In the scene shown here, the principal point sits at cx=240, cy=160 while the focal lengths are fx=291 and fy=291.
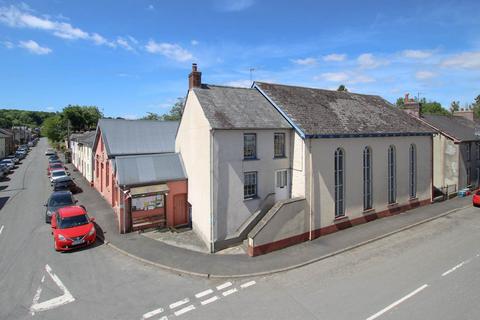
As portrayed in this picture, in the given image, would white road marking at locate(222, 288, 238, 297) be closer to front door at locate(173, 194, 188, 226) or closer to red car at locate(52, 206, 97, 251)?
front door at locate(173, 194, 188, 226)

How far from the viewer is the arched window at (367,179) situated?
65.1ft

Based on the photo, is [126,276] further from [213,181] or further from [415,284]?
[415,284]

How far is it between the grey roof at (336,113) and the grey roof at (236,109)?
740 mm

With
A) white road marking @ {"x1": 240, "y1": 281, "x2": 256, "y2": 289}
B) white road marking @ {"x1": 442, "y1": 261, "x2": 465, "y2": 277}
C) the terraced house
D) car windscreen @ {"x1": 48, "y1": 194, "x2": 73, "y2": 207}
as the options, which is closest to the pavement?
white road marking @ {"x1": 240, "y1": 281, "x2": 256, "y2": 289}

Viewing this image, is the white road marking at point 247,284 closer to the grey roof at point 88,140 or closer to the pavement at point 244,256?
the pavement at point 244,256

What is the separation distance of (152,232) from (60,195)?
8.54 metres

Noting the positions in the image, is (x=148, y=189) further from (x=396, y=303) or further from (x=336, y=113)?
(x=396, y=303)

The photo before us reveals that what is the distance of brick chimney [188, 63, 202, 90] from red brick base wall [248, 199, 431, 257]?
1018 centimetres

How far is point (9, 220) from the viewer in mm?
20500

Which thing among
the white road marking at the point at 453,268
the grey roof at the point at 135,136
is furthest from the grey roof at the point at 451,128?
the grey roof at the point at 135,136

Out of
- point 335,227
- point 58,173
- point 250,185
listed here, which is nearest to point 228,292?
point 250,185

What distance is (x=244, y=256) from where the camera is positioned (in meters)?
14.9

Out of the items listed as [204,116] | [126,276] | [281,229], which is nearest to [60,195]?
[126,276]

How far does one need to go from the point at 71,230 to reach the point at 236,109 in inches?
446
